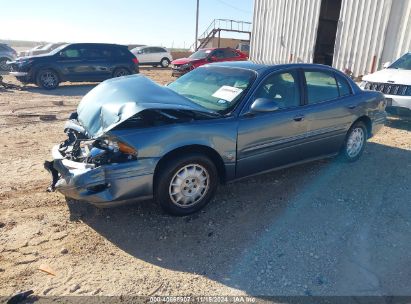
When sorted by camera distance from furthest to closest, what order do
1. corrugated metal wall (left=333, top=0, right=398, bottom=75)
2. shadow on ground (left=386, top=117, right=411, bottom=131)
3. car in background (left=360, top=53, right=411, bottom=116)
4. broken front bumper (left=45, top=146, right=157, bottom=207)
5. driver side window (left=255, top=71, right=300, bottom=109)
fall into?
corrugated metal wall (left=333, top=0, right=398, bottom=75) → shadow on ground (left=386, top=117, right=411, bottom=131) → car in background (left=360, top=53, right=411, bottom=116) → driver side window (left=255, top=71, right=300, bottom=109) → broken front bumper (left=45, top=146, right=157, bottom=207)

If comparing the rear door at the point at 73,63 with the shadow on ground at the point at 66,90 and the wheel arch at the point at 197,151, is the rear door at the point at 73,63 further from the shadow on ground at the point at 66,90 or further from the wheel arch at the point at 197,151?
the wheel arch at the point at 197,151

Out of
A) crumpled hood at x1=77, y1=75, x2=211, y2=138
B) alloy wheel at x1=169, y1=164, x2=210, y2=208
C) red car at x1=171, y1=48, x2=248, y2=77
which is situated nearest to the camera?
crumpled hood at x1=77, y1=75, x2=211, y2=138

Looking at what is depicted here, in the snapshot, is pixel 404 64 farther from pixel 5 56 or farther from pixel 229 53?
pixel 5 56

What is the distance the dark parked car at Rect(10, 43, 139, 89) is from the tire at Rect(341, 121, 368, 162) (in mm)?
10486

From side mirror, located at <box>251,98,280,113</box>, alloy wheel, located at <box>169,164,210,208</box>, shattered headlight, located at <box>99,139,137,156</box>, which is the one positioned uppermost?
side mirror, located at <box>251,98,280,113</box>

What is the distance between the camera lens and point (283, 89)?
4.14 metres

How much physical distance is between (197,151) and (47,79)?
1073cm

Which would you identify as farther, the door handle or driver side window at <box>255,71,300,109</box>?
the door handle

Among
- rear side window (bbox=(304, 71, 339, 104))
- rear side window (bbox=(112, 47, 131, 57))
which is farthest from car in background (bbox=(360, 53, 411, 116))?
rear side window (bbox=(112, 47, 131, 57))

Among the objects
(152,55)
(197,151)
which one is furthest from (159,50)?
(197,151)

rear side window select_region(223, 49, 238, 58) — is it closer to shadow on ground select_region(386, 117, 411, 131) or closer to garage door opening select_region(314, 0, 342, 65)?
garage door opening select_region(314, 0, 342, 65)

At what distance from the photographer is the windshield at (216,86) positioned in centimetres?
377

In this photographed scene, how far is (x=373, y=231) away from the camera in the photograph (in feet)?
11.3

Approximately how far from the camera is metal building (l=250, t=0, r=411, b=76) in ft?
36.1
